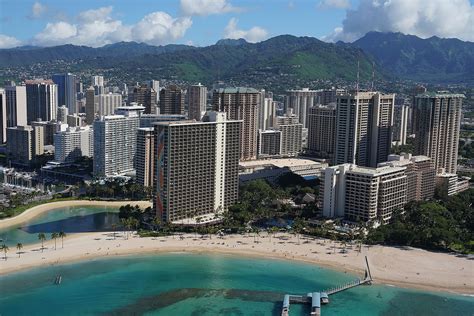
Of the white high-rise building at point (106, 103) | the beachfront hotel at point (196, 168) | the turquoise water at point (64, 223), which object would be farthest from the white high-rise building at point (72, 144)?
the beachfront hotel at point (196, 168)

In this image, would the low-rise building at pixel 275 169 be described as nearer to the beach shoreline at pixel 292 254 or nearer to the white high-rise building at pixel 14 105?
the beach shoreline at pixel 292 254

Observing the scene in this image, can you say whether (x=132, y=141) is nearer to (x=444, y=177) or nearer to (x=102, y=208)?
(x=102, y=208)

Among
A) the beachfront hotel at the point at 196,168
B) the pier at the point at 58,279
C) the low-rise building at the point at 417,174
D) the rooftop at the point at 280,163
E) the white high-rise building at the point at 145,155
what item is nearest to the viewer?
the pier at the point at 58,279

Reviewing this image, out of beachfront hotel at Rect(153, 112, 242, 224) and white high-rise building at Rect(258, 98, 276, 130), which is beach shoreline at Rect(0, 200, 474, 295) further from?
white high-rise building at Rect(258, 98, 276, 130)

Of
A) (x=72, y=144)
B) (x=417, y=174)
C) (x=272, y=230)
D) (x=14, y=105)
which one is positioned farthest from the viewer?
(x=14, y=105)

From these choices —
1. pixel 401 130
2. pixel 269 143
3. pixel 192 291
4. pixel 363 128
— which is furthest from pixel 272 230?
pixel 401 130

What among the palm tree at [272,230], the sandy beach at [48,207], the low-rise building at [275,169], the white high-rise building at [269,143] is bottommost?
the sandy beach at [48,207]

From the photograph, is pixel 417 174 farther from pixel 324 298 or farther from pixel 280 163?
pixel 324 298

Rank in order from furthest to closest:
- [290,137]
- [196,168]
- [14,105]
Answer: [14,105]
[290,137]
[196,168]
